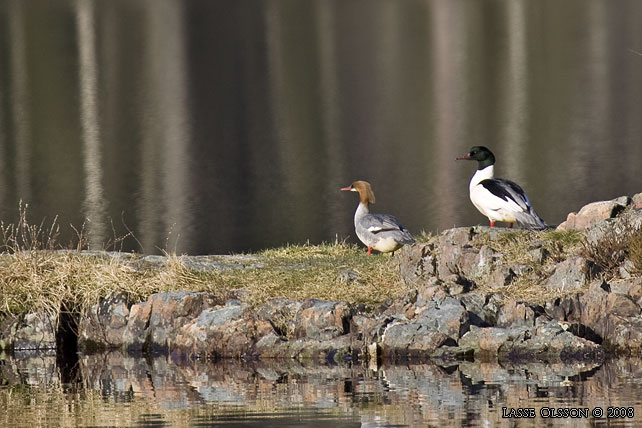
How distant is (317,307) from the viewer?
45.9 ft

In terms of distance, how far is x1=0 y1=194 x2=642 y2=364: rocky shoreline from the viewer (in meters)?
13.3

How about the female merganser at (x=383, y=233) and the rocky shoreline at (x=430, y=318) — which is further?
the female merganser at (x=383, y=233)

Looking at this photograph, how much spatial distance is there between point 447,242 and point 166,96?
50.1 metres

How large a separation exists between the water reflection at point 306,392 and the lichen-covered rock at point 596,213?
132 inches

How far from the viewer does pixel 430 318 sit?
44.6ft

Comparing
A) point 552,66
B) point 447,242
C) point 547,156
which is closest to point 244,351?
point 447,242

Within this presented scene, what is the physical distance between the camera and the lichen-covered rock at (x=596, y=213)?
15.9 m

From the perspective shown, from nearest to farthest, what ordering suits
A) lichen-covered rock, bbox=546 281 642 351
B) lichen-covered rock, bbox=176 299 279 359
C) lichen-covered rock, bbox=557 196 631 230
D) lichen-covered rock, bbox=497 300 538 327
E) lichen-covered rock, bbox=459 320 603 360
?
lichen-covered rock, bbox=459 320 603 360
lichen-covered rock, bbox=546 281 642 351
lichen-covered rock, bbox=497 300 538 327
lichen-covered rock, bbox=176 299 279 359
lichen-covered rock, bbox=557 196 631 230

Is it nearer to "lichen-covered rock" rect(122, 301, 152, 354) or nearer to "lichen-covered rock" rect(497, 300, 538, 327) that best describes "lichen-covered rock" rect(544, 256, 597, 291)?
"lichen-covered rock" rect(497, 300, 538, 327)

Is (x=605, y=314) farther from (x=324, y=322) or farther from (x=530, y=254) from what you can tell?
(x=324, y=322)

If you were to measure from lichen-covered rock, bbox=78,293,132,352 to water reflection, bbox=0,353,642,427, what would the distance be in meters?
0.79

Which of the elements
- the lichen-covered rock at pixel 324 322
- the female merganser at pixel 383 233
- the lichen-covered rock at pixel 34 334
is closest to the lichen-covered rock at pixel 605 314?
the lichen-covered rock at pixel 324 322

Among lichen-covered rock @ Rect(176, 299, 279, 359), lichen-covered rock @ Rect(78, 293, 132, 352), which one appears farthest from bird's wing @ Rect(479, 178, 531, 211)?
lichen-covered rock @ Rect(78, 293, 132, 352)

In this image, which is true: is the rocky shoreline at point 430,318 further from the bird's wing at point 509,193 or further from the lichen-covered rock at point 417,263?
the bird's wing at point 509,193
